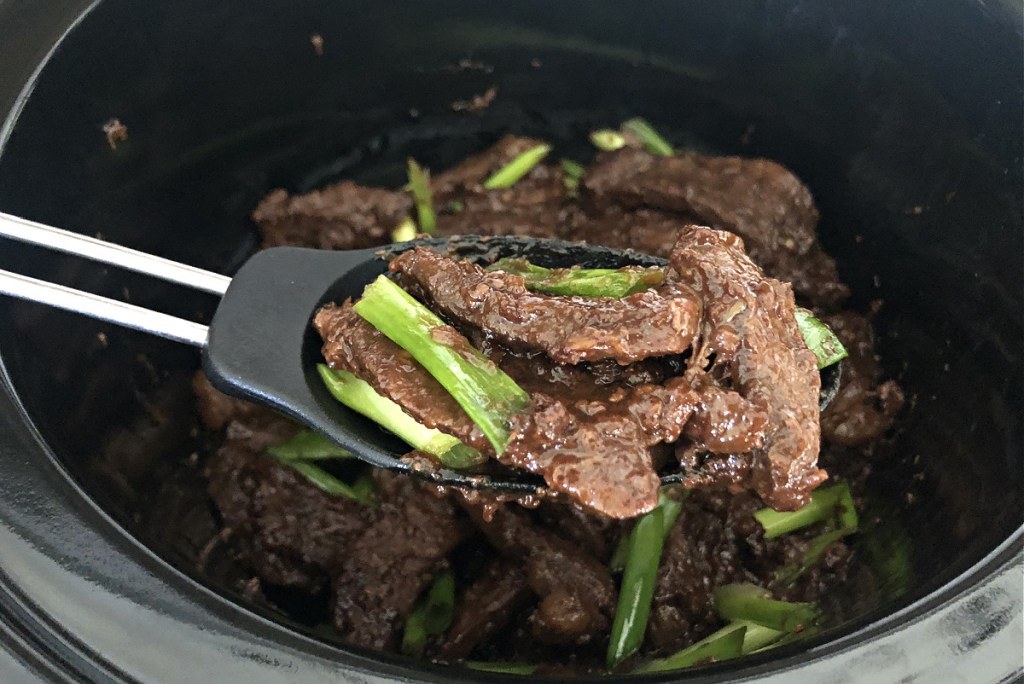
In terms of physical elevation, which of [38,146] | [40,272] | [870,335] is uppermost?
[870,335]

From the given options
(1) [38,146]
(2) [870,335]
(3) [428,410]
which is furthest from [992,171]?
(1) [38,146]

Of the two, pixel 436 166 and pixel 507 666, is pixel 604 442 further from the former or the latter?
pixel 436 166

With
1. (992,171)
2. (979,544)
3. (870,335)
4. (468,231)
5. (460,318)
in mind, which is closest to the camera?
(979,544)

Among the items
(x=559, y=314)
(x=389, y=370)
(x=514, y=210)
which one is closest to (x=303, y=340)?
(x=389, y=370)

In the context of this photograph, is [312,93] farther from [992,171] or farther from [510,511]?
[992,171]

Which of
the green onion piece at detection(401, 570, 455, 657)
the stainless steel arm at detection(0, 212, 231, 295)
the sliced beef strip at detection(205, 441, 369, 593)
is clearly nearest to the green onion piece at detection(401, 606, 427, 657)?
the green onion piece at detection(401, 570, 455, 657)

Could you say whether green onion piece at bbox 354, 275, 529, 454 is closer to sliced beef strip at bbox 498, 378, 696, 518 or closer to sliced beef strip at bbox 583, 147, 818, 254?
sliced beef strip at bbox 498, 378, 696, 518

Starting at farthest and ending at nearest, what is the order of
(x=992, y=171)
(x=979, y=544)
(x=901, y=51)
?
(x=901, y=51) < (x=992, y=171) < (x=979, y=544)

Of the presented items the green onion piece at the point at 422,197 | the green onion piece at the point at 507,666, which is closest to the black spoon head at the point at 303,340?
the green onion piece at the point at 507,666
